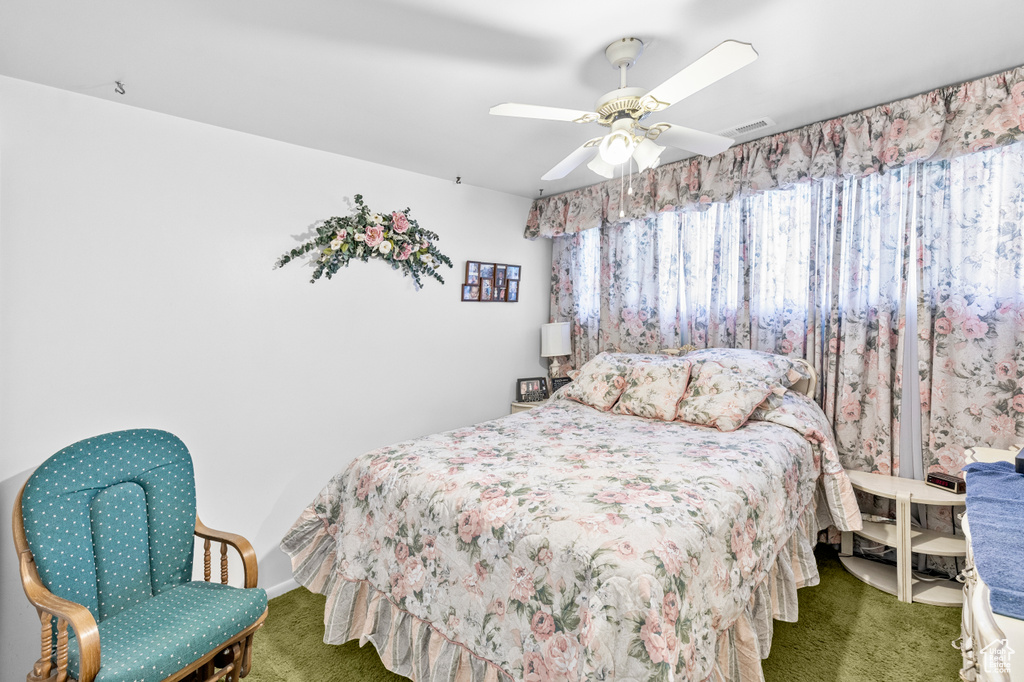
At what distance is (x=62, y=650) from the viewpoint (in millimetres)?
1482

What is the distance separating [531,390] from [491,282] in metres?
A: 0.98

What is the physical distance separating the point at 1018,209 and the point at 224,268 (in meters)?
4.00

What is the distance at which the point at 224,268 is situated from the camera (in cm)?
261

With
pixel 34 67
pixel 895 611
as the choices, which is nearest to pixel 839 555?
pixel 895 611

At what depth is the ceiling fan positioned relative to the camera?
1513 millimetres

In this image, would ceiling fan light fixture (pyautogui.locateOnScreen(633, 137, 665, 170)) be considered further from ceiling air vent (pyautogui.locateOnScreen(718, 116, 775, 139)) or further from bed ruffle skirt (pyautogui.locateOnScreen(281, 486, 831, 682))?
bed ruffle skirt (pyautogui.locateOnScreen(281, 486, 831, 682))

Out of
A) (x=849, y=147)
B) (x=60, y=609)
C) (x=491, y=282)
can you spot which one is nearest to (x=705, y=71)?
(x=849, y=147)

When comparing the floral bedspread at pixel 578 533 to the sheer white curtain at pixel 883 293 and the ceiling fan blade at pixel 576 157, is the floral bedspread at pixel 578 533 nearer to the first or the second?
the sheer white curtain at pixel 883 293

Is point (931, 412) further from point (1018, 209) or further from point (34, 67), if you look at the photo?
point (34, 67)

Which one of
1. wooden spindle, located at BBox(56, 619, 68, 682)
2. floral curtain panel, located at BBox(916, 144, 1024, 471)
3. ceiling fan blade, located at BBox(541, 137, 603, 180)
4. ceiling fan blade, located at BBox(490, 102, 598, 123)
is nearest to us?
wooden spindle, located at BBox(56, 619, 68, 682)

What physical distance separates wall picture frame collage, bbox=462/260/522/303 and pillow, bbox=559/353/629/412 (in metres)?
1.00

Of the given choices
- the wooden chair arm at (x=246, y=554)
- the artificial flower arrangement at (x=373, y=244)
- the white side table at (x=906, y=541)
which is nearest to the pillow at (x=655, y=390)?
the white side table at (x=906, y=541)

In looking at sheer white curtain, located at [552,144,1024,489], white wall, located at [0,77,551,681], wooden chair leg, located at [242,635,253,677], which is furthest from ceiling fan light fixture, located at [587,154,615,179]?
wooden chair leg, located at [242,635,253,677]

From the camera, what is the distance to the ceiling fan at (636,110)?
4.96 feet
